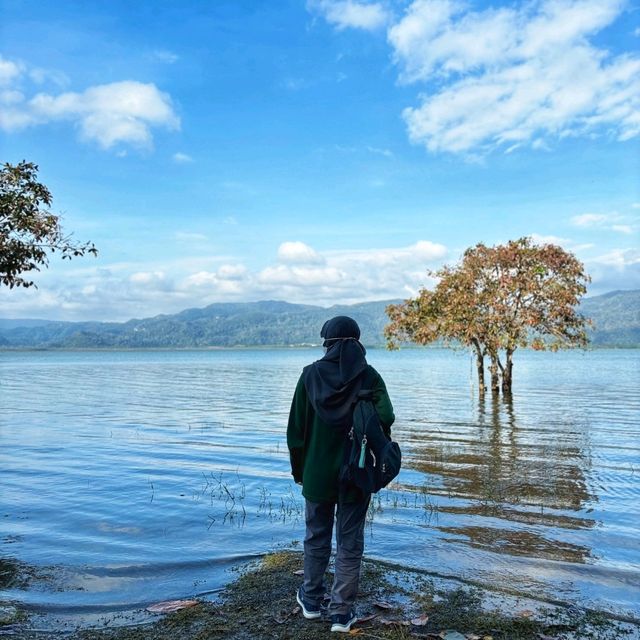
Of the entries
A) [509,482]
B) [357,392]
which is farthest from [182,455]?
[357,392]

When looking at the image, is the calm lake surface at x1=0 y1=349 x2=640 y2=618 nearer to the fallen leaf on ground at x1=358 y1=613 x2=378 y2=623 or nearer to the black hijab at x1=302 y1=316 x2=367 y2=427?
the fallen leaf on ground at x1=358 y1=613 x2=378 y2=623

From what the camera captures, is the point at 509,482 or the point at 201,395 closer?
the point at 509,482

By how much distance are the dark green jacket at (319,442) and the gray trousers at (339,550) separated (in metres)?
0.15

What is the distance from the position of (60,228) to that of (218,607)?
19.7ft

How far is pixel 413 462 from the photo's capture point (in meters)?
15.6

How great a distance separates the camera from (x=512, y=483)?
1288 cm

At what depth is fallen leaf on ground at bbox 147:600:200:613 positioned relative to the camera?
607cm

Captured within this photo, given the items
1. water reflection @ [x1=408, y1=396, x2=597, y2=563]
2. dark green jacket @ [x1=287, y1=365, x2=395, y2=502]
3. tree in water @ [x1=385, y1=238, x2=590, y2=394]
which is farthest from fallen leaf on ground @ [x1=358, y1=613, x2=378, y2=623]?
tree in water @ [x1=385, y1=238, x2=590, y2=394]

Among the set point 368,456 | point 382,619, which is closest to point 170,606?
point 382,619

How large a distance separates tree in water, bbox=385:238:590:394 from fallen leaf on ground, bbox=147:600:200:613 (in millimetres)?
26199

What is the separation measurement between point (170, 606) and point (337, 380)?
3131 millimetres

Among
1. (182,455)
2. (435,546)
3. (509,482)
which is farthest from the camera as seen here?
(182,455)

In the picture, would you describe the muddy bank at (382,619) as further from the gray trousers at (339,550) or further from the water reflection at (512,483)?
the water reflection at (512,483)

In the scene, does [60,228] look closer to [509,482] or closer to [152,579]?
[152,579]
